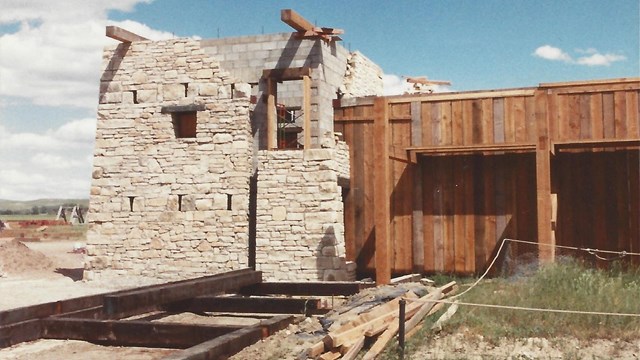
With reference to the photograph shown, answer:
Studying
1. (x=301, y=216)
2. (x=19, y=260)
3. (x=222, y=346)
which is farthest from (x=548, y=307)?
(x=19, y=260)

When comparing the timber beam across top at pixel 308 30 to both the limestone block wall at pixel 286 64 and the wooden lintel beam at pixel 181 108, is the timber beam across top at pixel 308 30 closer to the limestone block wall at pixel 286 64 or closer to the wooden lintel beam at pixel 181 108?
the limestone block wall at pixel 286 64

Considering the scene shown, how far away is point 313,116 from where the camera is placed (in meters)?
14.9

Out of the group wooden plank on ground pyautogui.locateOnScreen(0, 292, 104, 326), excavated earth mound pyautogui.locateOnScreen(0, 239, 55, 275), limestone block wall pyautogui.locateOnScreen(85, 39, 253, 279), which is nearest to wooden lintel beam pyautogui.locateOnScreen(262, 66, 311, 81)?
limestone block wall pyautogui.locateOnScreen(85, 39, 253, 279)

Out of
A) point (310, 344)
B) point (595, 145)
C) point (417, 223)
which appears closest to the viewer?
point (310, 344)

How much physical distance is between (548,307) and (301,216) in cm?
698

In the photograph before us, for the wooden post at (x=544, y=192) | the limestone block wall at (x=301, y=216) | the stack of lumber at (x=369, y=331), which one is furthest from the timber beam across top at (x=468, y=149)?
the stack of lumber at (x=369, y=331)

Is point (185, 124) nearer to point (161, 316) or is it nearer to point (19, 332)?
point (161, 316)

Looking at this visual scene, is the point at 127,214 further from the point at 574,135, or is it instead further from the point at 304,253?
the point at 574,135

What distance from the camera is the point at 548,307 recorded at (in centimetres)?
820

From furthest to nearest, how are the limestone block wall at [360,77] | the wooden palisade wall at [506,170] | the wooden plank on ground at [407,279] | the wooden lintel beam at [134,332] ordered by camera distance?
the limestone block wall at [360,77] → the wooden plank on ground at [407,279] → the wooden palisade wall at [506,170] → the wooden lintel beam at [134,332]

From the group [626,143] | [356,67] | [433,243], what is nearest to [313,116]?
[356,67]

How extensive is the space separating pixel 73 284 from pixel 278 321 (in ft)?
34.0

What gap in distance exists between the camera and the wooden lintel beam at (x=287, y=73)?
14922mm

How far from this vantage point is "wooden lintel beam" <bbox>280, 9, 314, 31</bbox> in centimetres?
1408
